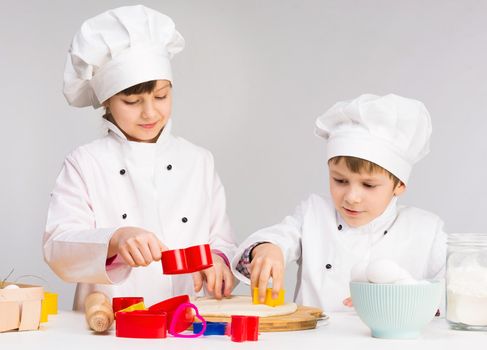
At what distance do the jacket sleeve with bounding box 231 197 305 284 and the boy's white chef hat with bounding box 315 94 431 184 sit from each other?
7.1 inches

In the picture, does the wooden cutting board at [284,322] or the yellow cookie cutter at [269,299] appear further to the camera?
the yellow cookie cutter at [269,299]

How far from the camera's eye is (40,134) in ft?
9.84

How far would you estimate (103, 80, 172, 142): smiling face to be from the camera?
1918mm

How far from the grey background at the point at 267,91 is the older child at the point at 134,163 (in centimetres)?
100

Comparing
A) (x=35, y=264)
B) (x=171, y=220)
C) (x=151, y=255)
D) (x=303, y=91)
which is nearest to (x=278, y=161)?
(x=303, y=91)

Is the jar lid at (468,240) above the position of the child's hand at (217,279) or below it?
above

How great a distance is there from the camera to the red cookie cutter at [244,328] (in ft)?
3.92

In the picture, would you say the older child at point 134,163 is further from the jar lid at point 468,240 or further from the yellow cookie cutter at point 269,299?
the jar lid at point 468,240

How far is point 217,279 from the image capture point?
65.7 inches

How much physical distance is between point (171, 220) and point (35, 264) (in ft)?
3.79

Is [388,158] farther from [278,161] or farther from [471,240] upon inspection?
[278,161]

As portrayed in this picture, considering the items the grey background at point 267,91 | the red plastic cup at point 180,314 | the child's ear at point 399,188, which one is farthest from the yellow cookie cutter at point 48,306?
the grey background at point 267,91

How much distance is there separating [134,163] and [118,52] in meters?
0.23

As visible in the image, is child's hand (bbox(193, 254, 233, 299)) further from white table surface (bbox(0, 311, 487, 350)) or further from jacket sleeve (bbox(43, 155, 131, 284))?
white table surface (bbox(0, 311, 487, 350))
